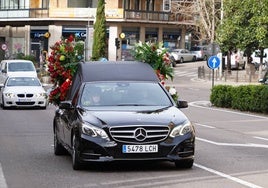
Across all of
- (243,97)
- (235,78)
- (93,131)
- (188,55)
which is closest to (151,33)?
(188,55)

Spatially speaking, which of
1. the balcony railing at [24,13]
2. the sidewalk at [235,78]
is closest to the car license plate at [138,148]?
the sidewalk at [235,78]

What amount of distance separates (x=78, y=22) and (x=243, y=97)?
46.0 m

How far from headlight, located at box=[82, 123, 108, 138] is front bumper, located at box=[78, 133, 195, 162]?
0.22ft

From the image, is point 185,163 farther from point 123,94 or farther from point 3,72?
point 3,72

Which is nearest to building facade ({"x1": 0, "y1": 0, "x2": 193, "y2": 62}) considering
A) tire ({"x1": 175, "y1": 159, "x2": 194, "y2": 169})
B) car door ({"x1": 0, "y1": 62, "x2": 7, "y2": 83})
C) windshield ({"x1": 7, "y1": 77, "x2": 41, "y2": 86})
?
car door ({"x1": 0, "y1": 62, "x2": 7, "y2": 83})

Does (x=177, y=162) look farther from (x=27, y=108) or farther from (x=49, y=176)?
(x=27, y=108)

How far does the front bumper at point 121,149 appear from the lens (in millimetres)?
11227

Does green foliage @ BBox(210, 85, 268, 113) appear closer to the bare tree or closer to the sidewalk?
the sidewalk

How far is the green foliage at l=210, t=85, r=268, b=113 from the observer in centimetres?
2916

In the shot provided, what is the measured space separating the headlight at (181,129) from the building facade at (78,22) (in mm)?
60811

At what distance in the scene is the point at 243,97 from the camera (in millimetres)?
30938

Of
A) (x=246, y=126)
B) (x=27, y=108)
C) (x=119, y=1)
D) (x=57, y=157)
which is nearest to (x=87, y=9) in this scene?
(x=119, y=1)

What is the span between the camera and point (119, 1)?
7519 cm

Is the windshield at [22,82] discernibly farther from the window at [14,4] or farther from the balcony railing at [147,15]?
the window at [14,4]
